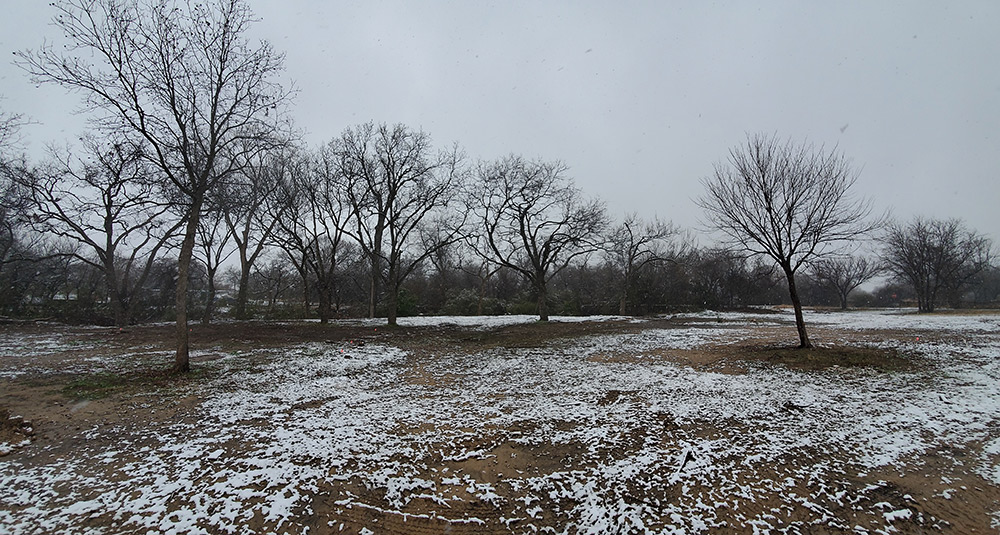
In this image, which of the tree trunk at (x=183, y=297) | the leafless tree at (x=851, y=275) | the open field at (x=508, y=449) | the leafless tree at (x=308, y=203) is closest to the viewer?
the open field at (x=508, y=449)

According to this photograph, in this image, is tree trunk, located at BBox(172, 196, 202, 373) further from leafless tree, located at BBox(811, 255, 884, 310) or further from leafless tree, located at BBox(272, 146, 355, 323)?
leafless tree, located at BBox(811, 255, 884, 310)

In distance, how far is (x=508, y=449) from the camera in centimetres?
452

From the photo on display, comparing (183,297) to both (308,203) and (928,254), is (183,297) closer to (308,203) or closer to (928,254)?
(308,203)

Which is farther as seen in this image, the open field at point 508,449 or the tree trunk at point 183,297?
the tree trunk at point 183,297

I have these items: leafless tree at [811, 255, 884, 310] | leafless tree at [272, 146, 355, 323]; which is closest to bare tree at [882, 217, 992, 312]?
leafless tree at [811, 255, 884, 310]

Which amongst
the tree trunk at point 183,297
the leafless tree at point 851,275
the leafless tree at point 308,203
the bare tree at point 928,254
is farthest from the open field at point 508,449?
the leafless tree at point 851,275

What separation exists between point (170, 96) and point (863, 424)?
1271cm

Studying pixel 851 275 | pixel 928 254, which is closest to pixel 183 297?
pixel 928 254

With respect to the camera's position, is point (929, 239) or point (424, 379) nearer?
point (424, 379)

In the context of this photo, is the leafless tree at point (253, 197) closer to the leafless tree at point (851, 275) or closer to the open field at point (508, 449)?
the open field at point (508, 449)

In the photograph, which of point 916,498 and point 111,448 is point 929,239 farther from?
point 111,448

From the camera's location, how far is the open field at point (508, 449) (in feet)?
10.6

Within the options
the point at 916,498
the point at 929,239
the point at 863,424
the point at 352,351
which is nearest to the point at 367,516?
the point at 916,498

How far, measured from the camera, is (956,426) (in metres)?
4.88
